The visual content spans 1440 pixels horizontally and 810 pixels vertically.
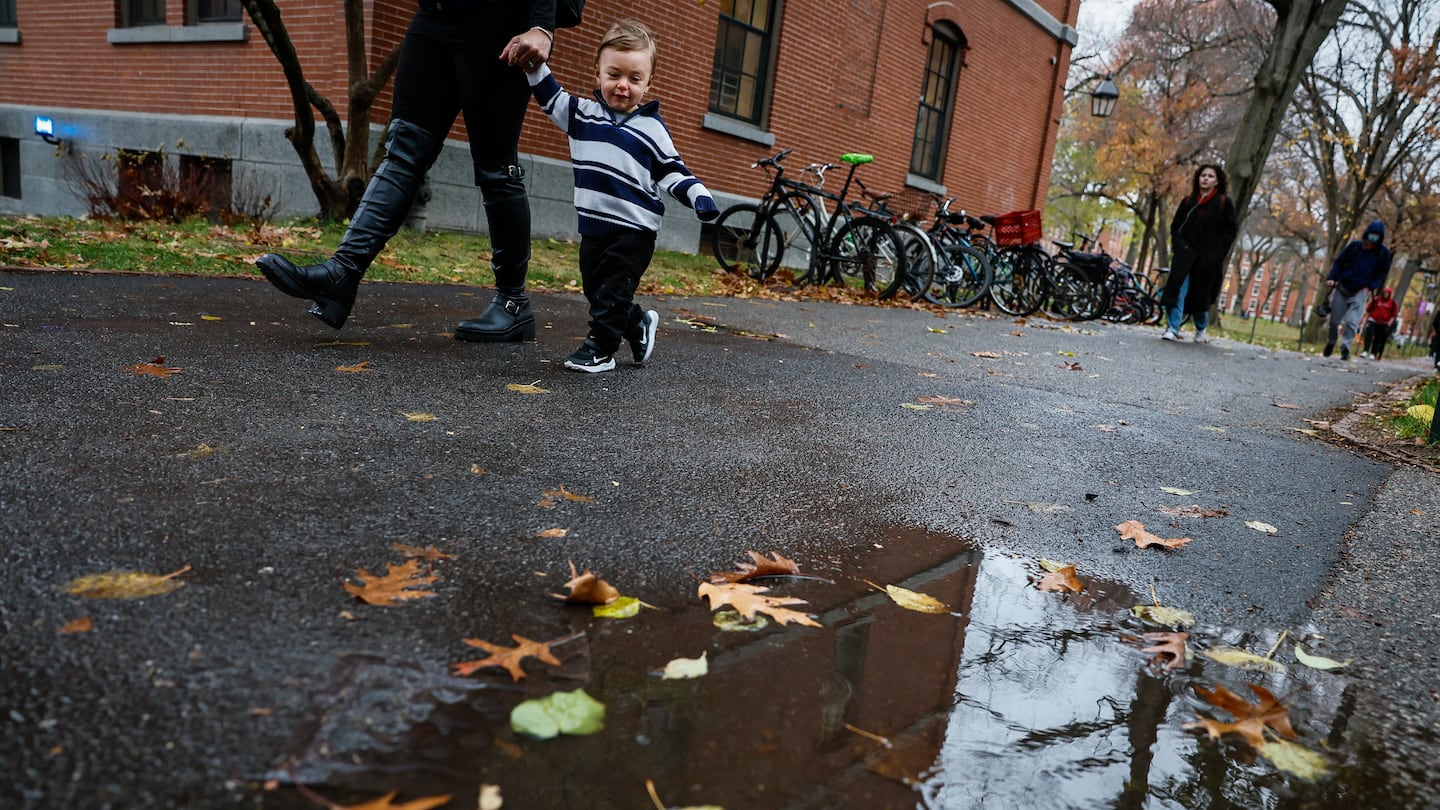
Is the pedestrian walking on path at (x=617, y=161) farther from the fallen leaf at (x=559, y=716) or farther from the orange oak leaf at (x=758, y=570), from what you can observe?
the fallen leaf at (x=559, y=716)

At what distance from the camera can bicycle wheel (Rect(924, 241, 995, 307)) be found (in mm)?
10977

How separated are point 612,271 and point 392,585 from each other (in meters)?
2.27

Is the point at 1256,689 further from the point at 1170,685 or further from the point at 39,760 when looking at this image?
the point at 39,760

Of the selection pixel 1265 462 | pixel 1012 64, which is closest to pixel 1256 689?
pixel 1265 462

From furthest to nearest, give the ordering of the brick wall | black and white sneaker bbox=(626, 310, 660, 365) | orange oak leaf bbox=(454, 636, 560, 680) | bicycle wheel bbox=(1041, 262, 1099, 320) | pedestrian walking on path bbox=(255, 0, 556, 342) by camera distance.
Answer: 1. bicycle wheel bbox=(1041, 262, 1099, 320)
2. the brick wall
3. black and white sneaker bbox=(626, 310, 660, 365)
4. pedestrian walking on path bbox=(255, 0, 556, 342)
5. orange oak leaf bbox=(454, 636, 560, 680)

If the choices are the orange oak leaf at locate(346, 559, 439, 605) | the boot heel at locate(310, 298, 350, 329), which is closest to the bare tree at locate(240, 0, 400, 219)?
the boot heel at locate(310, 298, 350, 329)

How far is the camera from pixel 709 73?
40.0ft

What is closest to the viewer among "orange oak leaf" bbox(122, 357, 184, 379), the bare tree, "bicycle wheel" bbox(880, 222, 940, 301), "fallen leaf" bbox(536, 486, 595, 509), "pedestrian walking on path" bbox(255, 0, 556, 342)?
"fallen leaf" bbox(536, 486, 595, 509)

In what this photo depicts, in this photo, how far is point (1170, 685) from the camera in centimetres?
175

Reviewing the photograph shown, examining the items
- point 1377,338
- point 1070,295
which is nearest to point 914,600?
point 1070,295

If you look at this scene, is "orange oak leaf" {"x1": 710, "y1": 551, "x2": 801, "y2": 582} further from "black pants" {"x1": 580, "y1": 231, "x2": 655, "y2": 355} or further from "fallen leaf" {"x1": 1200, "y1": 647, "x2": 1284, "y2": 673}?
"black pants" {"x1": 580, "y1": 231, "x2": 655, "y2": 355}

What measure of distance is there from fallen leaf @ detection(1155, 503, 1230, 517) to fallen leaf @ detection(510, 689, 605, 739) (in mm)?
2214

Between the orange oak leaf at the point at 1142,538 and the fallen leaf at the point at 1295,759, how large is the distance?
1041 millimetres

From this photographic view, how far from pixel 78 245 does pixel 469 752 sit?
6.37 metres
